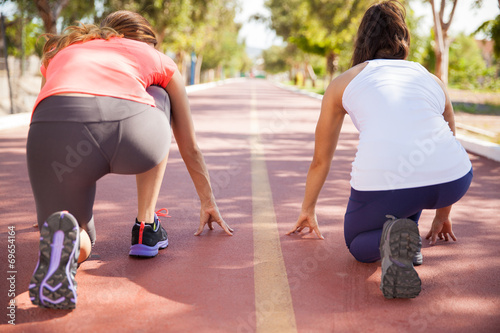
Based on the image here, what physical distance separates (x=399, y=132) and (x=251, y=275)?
1.25 meters

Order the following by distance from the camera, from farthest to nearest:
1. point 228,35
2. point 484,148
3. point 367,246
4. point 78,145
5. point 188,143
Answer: point 228,35, point 484,148, point 188,143, point 367,246, point 78,145

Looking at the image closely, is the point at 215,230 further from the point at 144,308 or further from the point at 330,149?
the point at 144,308

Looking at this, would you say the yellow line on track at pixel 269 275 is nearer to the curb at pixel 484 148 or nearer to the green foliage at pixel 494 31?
the curb at pixel 484 148

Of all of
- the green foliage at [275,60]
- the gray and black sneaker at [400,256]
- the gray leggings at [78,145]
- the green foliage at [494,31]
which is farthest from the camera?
the green foliage at [275,60]

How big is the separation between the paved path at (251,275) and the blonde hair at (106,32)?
1.35 metres

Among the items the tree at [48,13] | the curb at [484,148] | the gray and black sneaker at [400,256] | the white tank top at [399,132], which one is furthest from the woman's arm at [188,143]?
the tree at [48,13]

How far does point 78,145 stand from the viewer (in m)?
2.60

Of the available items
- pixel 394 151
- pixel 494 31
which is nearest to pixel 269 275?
pixel 394 151

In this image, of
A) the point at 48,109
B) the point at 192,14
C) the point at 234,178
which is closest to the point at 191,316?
the point at 48,109

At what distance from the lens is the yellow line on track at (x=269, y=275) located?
2646mm

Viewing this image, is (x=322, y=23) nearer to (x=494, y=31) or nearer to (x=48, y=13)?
(x=494, y=31)

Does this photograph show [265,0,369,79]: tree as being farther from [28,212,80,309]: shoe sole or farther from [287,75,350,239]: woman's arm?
[28,212,80,309]: shoe sole

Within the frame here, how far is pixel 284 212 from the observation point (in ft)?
16.0

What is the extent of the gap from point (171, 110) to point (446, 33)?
15603 millimetres
